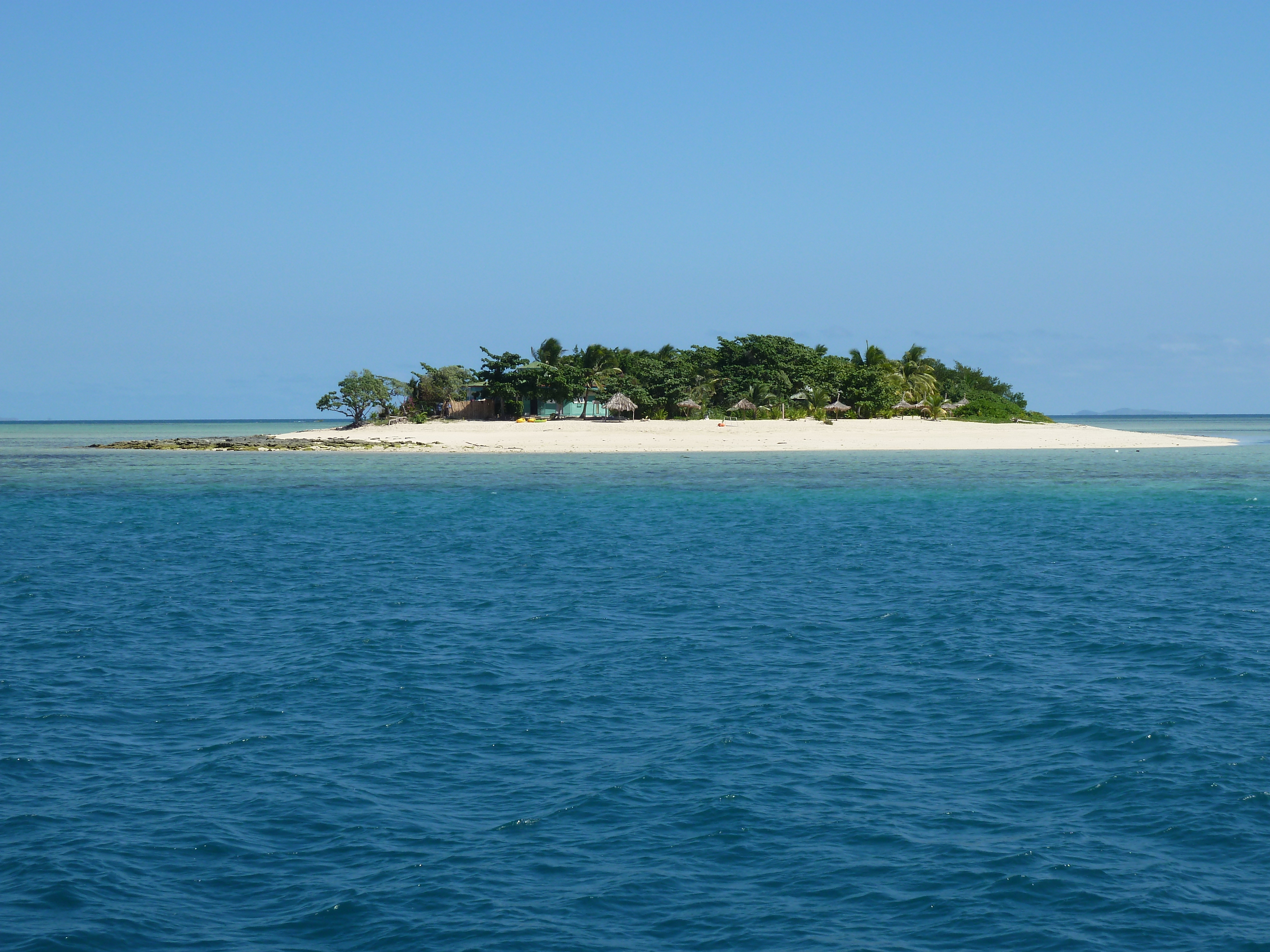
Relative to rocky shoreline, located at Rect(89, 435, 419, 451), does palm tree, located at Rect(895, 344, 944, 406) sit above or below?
above

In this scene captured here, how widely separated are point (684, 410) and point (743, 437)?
15.9 m

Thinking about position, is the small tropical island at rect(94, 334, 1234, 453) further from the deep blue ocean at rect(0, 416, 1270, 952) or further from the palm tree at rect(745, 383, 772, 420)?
the deep blue ocean at rect(0, 416, 1270, 952)

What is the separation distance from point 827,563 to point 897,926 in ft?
67.6

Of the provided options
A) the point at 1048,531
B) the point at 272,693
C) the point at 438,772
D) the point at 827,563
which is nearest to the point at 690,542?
the point at 827,563

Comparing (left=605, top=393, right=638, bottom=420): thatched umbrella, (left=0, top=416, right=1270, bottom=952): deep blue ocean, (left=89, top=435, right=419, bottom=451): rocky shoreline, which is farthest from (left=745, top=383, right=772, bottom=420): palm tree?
(left=0, top=416, right=1270, bottom=952): deep blue ocean

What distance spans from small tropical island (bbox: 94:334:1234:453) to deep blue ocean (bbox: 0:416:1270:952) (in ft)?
204

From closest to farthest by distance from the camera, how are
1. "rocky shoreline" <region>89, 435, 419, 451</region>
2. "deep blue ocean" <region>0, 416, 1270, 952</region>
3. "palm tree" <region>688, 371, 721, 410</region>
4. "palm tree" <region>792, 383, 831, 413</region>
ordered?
"deep blue ocean" <region>0, 416, 1270, 952</region> → "rocky shoreline" <region>89, 435, 419, 451</region> → "palm tree" <region>792, 383, 831, 413</region> → "palm tree" <region>688, 371, 721, 410</region>

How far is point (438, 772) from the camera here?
1279 cm

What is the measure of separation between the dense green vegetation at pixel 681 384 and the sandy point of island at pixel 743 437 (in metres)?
3.95

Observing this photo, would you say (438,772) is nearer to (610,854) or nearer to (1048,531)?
(610,854)

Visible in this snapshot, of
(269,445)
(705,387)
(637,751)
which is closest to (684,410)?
(705,387)

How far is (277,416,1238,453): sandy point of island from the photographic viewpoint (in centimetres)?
8962

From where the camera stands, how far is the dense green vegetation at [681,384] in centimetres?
10669

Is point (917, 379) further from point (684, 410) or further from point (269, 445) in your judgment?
point (269, 445)
